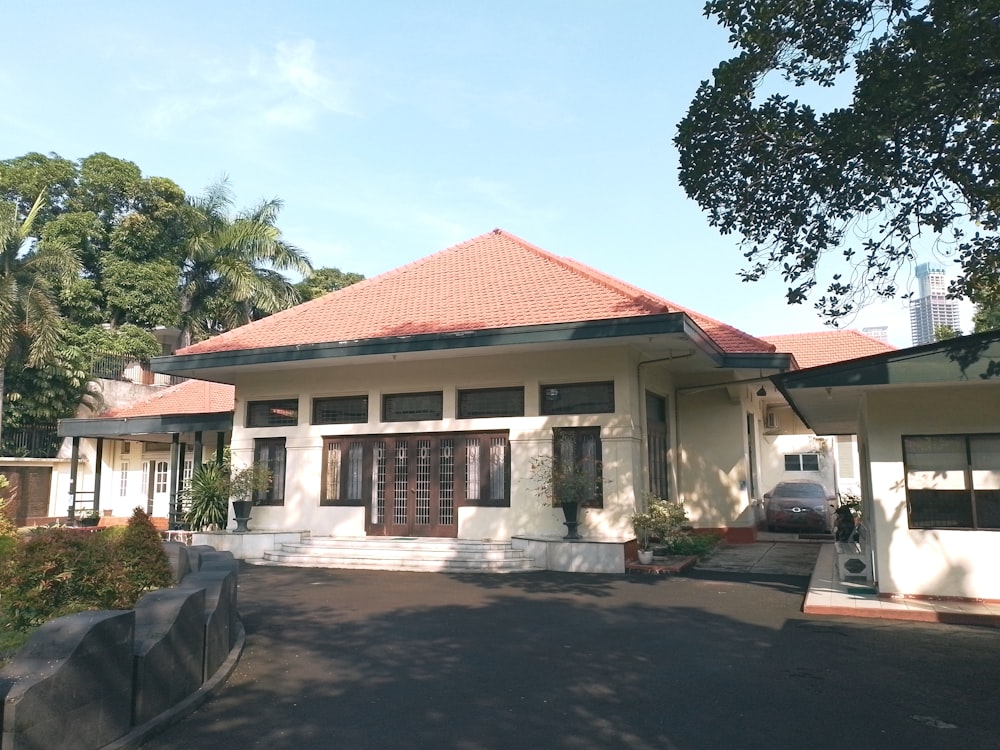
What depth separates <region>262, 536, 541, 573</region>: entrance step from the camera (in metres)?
13.8

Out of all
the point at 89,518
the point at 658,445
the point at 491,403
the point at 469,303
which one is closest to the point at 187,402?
the point at 89,518

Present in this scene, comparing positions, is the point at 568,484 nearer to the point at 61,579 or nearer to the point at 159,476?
the point at 61,579

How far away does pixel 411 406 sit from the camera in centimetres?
1655

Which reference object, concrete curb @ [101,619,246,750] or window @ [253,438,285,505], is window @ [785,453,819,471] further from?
concrete curb @ [101,619,246,750]

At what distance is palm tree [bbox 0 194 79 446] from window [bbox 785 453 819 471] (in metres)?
25.0

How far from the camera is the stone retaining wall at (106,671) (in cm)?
408

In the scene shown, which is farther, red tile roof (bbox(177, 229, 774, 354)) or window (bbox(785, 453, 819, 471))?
window (bbox(785, 453, 819, 471))

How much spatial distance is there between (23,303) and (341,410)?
12.7 metres

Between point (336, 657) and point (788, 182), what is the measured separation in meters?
7.71

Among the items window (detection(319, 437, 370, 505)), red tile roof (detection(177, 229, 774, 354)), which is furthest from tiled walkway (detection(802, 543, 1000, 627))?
window (detection(319, 437, 370, 505))

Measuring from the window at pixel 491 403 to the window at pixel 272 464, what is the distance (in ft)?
14.8

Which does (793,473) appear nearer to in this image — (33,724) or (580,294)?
(580,294)

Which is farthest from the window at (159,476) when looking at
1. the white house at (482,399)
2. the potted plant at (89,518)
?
the white house at (482,399)

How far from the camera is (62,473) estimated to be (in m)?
26.5
